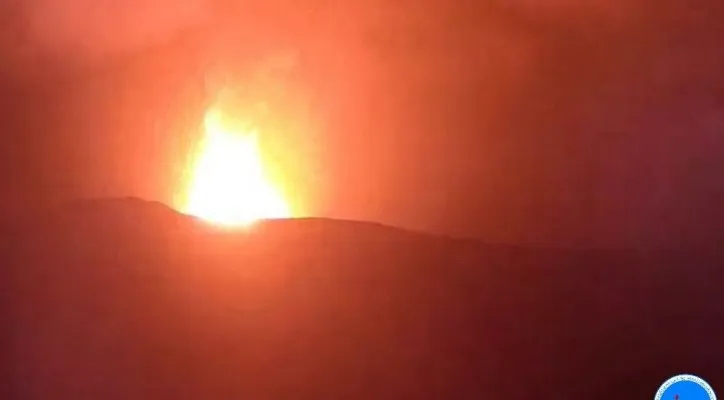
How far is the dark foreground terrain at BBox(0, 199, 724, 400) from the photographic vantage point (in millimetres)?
2223

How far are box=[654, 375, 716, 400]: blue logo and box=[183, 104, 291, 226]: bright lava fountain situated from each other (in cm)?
110

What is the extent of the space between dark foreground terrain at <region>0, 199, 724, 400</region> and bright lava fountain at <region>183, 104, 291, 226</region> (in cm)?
5

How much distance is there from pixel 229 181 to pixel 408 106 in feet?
1.75

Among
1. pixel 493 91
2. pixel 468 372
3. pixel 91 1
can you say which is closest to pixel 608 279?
pixel 468 372

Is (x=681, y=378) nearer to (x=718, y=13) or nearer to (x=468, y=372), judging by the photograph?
(x=468, y=372)

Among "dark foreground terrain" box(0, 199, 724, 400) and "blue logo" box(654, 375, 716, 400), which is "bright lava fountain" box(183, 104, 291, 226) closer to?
"dark foreground terrain" box(0, 199, 724, 400)

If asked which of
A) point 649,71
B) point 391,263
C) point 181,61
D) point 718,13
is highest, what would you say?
point 718,13

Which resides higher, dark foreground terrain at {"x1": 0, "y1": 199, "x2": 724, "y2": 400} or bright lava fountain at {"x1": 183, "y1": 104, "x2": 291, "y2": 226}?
bright lava fountain at {"x1": 183, "y1": 104, "x2": 291, "y2": 226}

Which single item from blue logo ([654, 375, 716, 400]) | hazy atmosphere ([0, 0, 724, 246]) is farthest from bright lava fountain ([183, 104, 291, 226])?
blue logo ([654, 375, 716, 400])

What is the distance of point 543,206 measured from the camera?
227 cm

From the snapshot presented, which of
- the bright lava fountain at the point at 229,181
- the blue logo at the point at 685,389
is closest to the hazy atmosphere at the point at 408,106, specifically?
the bright lava fountain at the point at 229,181

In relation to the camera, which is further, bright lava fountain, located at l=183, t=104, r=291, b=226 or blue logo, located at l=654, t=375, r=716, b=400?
bright lava fountain, located at l=183, t=104, r=291, b=226

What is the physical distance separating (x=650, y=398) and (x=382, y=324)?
2.38ft

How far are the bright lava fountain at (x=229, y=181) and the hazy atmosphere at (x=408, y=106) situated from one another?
4 cm
